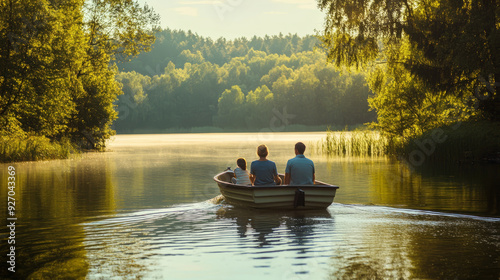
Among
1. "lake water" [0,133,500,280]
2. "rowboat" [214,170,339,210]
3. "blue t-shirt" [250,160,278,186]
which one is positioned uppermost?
"blue t-shirt" [250,160,278,186]

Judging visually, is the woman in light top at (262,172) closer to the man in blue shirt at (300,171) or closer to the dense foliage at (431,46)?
the man in blue shirt at (300,171)

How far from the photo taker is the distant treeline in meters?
125

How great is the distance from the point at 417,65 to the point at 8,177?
762 inches

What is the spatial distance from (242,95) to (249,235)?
138m

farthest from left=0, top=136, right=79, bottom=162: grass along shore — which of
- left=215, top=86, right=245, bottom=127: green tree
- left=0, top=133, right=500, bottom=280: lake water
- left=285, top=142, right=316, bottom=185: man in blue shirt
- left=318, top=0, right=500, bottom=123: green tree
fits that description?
left=215, top=86, right=245, bottom=127: green tree

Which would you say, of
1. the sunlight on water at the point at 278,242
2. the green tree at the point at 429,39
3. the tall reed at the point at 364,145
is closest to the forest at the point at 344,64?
the green tree at the point at 429,39

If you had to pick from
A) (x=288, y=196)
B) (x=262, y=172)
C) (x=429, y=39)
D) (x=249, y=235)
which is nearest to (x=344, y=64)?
(x=429, y=39)

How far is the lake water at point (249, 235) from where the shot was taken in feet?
25.7

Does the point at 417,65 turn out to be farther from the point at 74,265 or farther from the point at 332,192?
the point at 74,265

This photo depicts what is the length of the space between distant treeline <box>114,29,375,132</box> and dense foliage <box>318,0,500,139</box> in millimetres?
85809

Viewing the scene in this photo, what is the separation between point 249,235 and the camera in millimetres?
10391

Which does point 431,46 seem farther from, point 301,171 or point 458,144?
point 301,171

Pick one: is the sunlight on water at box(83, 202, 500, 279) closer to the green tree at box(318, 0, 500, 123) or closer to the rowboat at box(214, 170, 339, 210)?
the rowboat at box(214, 170, 339, 210)

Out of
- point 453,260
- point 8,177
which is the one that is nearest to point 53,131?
point 8,177
